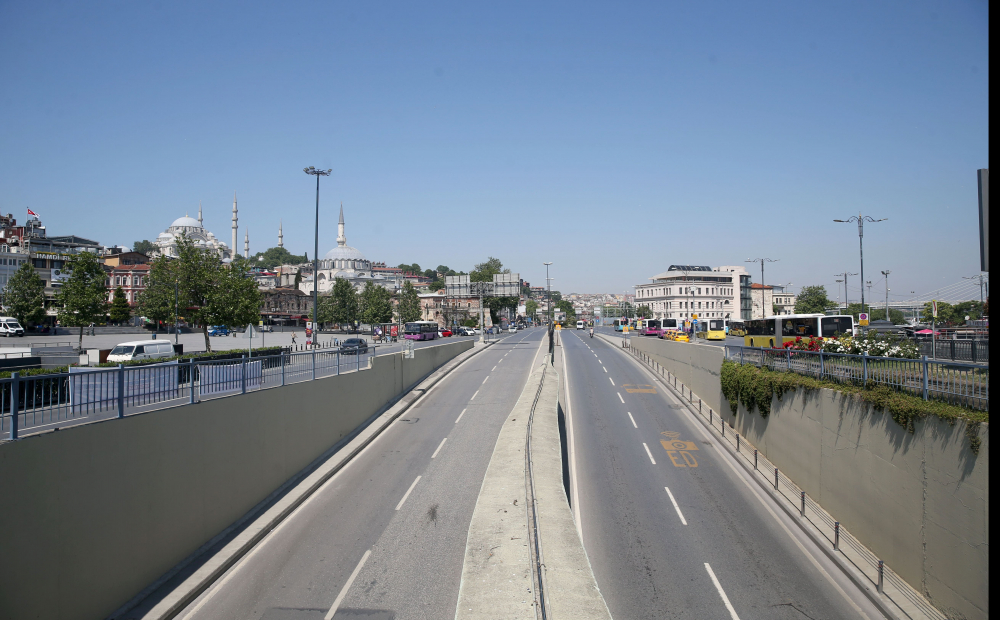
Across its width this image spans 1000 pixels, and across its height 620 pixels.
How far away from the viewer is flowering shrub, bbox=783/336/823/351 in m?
20.2

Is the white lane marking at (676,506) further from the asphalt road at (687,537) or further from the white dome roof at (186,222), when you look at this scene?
the white dome roof at (186,222)

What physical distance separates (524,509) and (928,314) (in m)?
62.7

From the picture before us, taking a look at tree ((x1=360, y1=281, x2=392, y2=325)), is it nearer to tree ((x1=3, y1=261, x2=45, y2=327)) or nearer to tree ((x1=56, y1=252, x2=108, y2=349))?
tree ((x1=3, y1=261, x2=45, y2=327))

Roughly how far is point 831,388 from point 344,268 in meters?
156

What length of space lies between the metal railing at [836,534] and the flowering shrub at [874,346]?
436 cm

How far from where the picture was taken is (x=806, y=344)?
843 inches

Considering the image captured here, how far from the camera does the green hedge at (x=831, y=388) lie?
35.7 ft

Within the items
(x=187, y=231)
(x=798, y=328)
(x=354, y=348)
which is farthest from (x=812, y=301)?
(x=187, y=231)

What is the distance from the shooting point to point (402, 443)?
23.5m

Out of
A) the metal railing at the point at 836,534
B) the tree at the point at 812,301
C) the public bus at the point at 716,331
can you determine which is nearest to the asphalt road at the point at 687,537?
the metal railing at the point at 836,534

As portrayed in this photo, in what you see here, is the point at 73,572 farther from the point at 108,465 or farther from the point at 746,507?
the point at 746,507

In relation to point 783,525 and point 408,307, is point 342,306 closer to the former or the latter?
point 408,307

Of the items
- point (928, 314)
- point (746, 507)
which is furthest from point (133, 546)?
point (928, 314)

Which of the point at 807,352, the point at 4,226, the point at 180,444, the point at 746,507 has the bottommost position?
the point at 746,507
